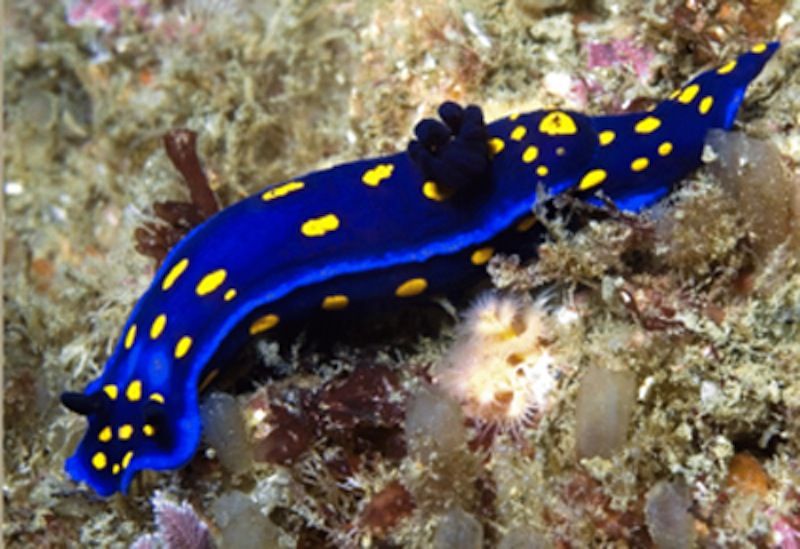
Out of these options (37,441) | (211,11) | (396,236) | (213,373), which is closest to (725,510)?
(396,236)

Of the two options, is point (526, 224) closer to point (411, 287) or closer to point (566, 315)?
point (566, 315)

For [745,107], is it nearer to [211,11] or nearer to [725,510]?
[725,510]

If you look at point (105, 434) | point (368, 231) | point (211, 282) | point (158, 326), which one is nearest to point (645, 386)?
point (368, 231)

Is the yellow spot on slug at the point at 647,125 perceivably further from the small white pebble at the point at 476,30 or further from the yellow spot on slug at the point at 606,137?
the small white pebble at the point at 476,30

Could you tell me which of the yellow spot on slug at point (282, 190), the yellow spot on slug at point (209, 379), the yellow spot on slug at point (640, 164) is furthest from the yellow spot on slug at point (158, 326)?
the yellow spot on slug at point (640, 164)

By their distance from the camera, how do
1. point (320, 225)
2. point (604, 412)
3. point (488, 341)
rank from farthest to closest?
point (320, 225) → point (488, 341) → point (604, 412)

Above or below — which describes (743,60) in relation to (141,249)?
above
